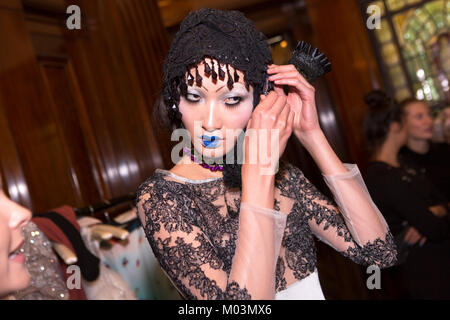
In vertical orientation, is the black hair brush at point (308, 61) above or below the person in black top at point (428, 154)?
above

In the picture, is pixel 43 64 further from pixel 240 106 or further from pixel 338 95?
pixel 338 95

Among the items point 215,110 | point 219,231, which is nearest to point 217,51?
point 215,110

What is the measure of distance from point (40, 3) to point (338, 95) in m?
2.95

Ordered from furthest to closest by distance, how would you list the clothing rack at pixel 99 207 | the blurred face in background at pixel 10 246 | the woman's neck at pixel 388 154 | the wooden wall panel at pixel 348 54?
the wooden wall panel at pixel 348 54 < the woman's neck at pixel 388 154 < the clothing rack at pixel 99 207 < the blurred face in background at pixel 10 246

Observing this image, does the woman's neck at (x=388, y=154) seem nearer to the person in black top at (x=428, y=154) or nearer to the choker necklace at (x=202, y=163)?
the person in black top at (x=428, y=154)

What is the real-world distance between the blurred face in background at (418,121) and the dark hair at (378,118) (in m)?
0.09

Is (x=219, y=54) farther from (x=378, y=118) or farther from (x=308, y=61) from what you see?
(x=378, y=118)

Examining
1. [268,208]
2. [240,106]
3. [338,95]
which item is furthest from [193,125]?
[338,95]

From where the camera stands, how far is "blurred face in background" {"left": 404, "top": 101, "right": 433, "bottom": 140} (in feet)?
9.78

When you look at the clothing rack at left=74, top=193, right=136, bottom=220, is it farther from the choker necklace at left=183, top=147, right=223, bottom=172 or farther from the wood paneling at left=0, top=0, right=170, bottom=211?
the choker necklace at left=183, top=147, right=223, bottom=172

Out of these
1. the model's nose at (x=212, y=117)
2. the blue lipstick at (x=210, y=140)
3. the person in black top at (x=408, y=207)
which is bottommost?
the person in black top at (x=408, y=207)

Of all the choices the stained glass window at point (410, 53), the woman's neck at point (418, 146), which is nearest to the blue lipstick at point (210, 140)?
the woman's neck at point (418, 146)

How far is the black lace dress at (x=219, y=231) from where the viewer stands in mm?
1046

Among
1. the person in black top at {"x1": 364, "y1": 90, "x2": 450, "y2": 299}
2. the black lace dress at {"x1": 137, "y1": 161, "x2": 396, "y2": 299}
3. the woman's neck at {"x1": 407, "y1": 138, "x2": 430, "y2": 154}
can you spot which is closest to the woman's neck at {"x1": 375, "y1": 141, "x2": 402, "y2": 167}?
the person in black top at {"x1": 364, "y1": 90, "x2": 450, "y2": 299}
